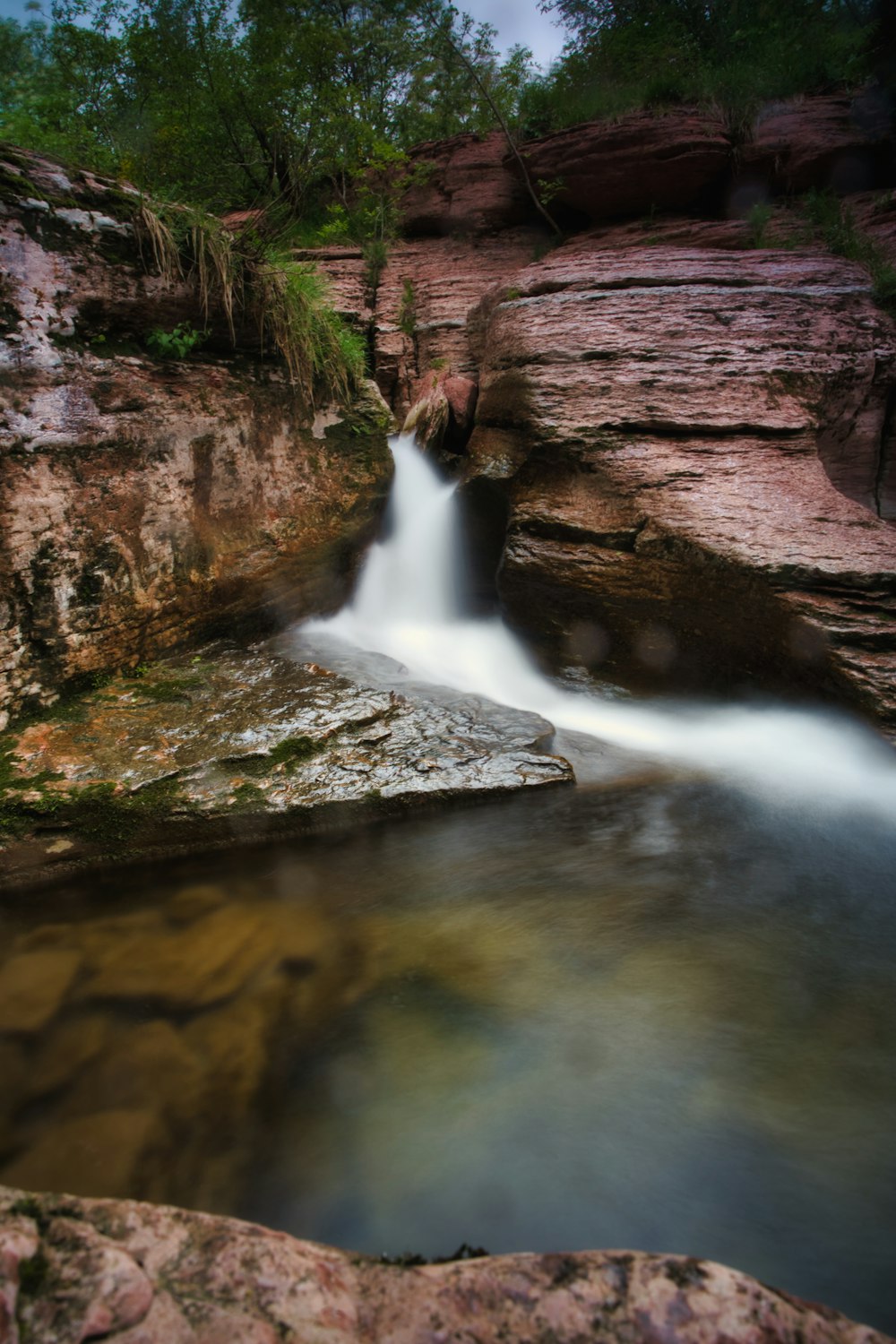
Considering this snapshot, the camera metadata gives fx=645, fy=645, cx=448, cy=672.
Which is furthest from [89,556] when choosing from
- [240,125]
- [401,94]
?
[401,94]

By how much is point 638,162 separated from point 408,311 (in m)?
4.14

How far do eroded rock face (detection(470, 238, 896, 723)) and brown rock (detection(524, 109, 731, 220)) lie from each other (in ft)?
13.0

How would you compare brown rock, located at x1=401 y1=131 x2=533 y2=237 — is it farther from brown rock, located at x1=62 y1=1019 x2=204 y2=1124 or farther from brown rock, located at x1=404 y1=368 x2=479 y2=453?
brown rock, located at x1=62 y1=1019 x2=204 y2=1124

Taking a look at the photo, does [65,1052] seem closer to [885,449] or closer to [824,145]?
[885,449]

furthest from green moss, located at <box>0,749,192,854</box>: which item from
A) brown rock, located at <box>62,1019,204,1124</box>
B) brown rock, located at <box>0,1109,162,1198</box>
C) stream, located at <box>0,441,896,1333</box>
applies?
brown rock, located at <box>0,1109,162,1198</box>

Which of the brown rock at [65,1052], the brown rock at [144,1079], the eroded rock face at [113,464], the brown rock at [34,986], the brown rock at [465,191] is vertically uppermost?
the brown rock at [465,191]

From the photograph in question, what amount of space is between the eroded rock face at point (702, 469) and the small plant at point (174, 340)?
2.79 m

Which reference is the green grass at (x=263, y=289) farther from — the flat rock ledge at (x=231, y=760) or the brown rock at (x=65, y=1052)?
the brown rock at (x=65, y=1052)

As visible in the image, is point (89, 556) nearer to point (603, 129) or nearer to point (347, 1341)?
point (347, 1341)

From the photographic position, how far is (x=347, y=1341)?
114 cm

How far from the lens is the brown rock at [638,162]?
9516mm

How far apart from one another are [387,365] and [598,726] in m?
6.25

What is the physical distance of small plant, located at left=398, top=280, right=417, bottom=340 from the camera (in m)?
9.21

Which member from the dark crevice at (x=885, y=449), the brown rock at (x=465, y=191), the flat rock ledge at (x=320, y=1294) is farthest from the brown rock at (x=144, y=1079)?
the brown rock at (x=465, y=191)
